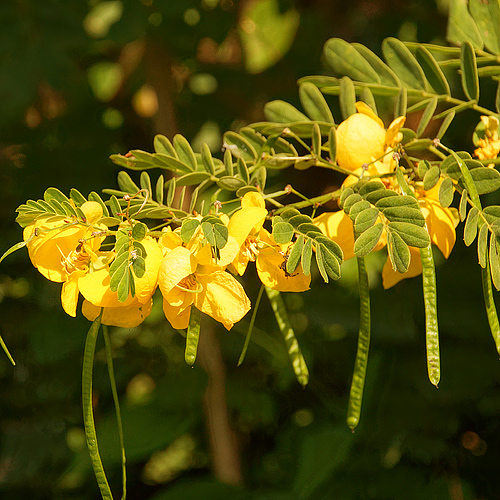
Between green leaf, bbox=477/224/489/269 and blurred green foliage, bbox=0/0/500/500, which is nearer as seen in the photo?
green leaf, bbox=477/224/489/269

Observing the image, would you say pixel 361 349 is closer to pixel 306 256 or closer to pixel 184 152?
pixel 306 256

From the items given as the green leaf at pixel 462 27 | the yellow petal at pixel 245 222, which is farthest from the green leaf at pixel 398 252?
the green leaf at pixel 462 27

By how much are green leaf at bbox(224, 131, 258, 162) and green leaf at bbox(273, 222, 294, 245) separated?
0.54ft

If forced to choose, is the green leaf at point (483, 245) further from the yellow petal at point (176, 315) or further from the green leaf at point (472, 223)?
the yellow petal at point (176, 315)

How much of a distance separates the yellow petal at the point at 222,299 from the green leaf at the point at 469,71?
0.36 meters

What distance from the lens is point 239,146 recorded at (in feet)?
2.27

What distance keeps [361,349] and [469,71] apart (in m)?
0.33

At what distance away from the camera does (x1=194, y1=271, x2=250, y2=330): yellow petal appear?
50 centimetres

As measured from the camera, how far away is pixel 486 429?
1.22 m

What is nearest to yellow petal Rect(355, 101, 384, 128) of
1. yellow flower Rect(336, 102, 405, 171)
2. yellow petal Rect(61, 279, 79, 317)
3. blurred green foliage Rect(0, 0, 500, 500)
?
yellow flower Rect(336, 102, 405, 171)

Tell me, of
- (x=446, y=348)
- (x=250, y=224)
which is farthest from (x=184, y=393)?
(x=250, y=224)

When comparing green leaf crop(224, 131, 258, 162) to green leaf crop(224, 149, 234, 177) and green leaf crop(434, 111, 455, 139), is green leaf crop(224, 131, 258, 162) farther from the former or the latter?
green leaf crop(434, 111, 455, 139)

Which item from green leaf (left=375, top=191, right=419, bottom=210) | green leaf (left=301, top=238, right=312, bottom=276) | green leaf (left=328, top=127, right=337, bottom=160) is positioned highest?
green leaf (left=328, top=127, right=337, bottom=160)

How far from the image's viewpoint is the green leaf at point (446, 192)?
54 centimetres
